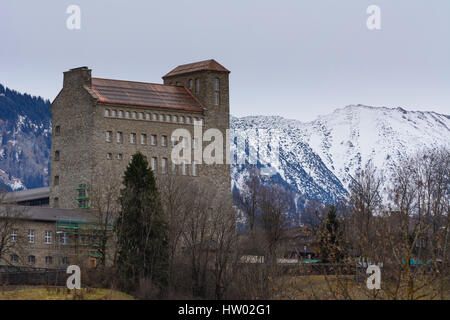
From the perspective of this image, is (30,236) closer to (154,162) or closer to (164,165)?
(154,162)

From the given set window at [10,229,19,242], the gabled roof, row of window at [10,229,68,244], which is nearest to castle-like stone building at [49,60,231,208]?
the gabled roof

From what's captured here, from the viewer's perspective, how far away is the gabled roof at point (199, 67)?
4542 inches

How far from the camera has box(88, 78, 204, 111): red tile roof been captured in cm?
10706

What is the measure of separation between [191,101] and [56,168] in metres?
16.8

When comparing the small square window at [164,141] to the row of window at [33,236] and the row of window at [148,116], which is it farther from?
the row of window at [33,236]

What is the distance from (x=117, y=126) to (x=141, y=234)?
2587 centimetres

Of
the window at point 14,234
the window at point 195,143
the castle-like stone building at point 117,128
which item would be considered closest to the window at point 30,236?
the window at point 14,234

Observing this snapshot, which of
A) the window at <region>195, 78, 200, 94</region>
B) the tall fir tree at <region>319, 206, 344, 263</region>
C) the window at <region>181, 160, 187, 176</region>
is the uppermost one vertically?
the window at <region>195, 78, 200, 94</region>

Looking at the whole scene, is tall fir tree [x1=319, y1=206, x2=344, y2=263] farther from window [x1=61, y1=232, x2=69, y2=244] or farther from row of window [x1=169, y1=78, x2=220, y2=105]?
row of window [x1=169, y1=78, x2=220, y2=105]

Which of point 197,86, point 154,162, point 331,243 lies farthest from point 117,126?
point 331,243

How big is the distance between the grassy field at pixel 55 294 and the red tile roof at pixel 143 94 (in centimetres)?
3438

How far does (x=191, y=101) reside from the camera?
114m
